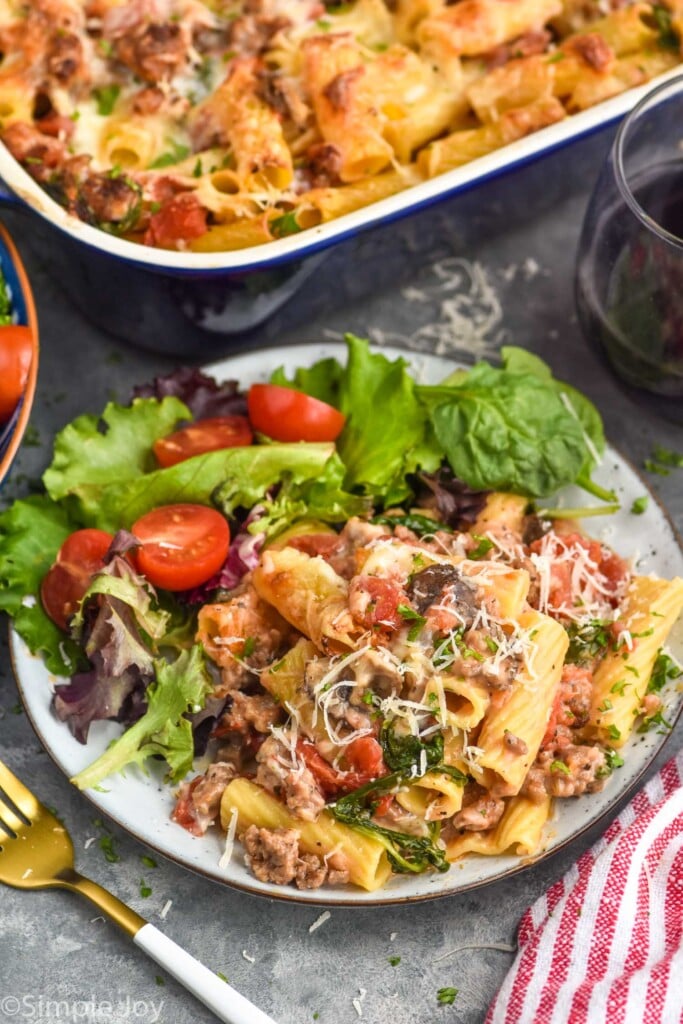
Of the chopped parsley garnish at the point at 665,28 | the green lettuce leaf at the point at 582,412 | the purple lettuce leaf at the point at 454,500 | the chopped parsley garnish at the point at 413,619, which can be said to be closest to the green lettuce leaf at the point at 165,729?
the chopped parsley garnish at the point at 413,619

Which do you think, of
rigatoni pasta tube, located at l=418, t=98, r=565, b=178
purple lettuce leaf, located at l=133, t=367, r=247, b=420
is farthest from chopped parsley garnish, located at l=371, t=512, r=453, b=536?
rigatoni pasta tube, located at l=418, t=98, r=565, b=178

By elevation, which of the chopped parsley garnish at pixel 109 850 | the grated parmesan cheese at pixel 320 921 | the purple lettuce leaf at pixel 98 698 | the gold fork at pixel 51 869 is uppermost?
the purple lettuce leaf at pixel 98 698

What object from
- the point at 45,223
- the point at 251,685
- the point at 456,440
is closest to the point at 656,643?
the point at 456,440

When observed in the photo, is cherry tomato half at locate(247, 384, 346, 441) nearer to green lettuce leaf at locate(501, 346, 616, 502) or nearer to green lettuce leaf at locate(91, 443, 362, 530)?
green lettuce leaf at locate(91, 443, 362, 530)

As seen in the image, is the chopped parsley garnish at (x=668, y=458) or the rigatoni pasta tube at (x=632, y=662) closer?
the rigatoni pasta tube at (x=632, y=662)

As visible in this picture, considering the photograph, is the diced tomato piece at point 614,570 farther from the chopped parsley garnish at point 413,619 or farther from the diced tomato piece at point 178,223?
the diced tomato piece at point 178,223

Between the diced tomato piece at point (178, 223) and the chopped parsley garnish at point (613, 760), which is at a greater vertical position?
the diced tomato piece at point (178, 223)
